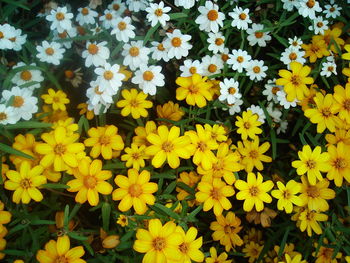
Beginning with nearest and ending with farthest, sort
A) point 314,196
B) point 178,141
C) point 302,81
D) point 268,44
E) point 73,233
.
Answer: point 73,233, point 178,141, point 314,196, point 302,81, point 268,44

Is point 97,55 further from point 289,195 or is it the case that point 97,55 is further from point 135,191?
point 289,195

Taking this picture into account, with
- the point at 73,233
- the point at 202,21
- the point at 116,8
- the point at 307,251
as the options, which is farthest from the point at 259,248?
the point at 116,8

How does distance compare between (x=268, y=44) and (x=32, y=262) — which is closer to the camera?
(x=32, y=262)

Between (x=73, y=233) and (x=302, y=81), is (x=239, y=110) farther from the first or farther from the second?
(x=73, y=233)

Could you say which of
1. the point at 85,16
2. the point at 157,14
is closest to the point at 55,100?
the point at 85,16

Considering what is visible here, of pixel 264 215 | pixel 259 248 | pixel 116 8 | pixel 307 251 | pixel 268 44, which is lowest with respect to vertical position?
pixel 259 248

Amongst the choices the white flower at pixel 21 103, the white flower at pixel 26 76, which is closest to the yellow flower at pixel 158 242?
the white flower at pixel 21 103

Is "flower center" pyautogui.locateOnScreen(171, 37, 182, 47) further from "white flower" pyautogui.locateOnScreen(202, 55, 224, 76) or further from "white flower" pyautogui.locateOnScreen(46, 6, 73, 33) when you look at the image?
"white flower" pyautogui.locateOnScreen(46, 6, 73, 33)
